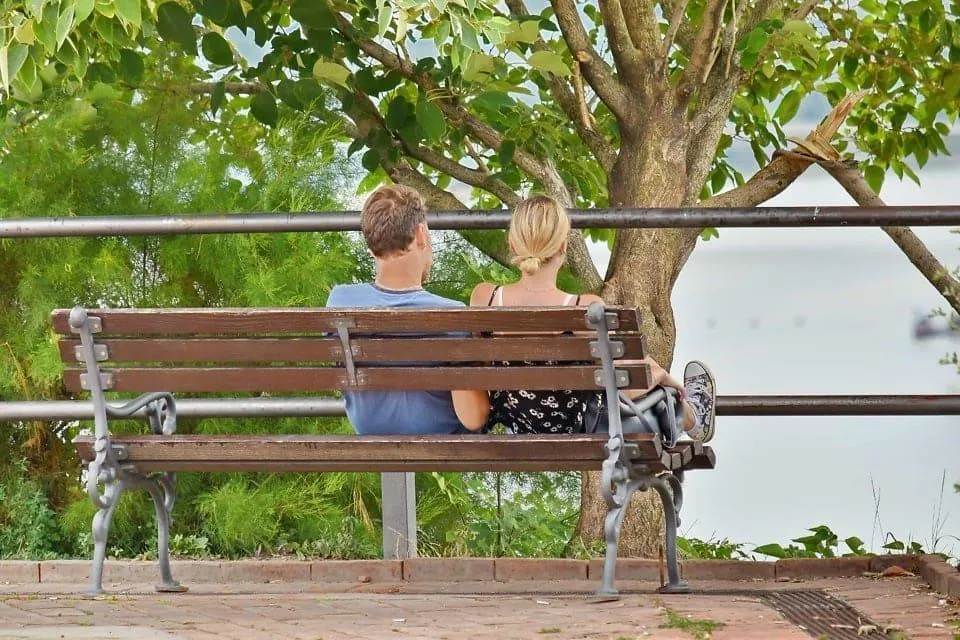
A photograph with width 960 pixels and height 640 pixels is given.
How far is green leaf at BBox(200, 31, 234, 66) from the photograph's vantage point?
221 inches

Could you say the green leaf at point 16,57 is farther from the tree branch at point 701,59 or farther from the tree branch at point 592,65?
the tree branch at point 701,59

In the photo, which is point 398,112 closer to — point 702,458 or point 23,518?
point 702,458

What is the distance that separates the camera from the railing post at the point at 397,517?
5016 millimetres

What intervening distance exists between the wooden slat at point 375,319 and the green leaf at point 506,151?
6.69ft

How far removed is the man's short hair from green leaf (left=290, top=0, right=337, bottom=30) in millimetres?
1192

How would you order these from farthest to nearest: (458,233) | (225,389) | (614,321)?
1. (458,233)
2. (225,389)
3. (614,321)

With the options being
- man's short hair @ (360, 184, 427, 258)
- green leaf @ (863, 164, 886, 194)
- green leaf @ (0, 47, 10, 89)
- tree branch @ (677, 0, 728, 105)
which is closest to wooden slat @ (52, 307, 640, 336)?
man's short hair @ (360, 184, 427, 258)

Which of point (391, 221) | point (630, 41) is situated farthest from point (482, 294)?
point (630, 41)

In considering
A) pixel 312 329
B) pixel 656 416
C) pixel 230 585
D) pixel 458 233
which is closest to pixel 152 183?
pixel 458 233

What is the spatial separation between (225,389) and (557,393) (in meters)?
0.99

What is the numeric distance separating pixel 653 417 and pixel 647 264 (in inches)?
64.0

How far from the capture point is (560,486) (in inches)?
243

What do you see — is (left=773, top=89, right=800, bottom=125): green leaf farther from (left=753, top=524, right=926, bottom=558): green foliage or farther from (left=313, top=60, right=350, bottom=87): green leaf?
(left=313, top=60, right=350, bottom=87): green leaf

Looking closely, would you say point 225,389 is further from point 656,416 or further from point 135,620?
point 656,416
